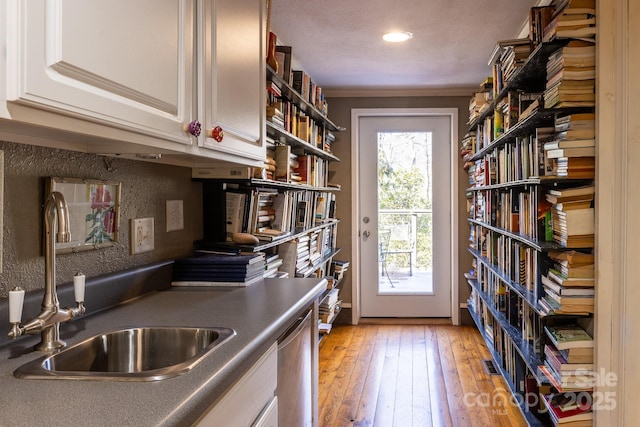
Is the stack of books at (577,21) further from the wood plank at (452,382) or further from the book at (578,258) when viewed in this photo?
the wood plank at (452,382)

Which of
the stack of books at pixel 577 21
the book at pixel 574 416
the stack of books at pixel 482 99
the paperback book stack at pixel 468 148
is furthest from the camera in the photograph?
the paperback book stack at pixel 468 148

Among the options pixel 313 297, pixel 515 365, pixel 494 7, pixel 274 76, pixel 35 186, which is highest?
pixel 494 7

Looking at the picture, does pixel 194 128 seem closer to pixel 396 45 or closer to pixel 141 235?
pixel 141 235

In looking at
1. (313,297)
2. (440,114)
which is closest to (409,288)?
(440,114)

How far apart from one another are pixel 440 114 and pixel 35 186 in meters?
4.13

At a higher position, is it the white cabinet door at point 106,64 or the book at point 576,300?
Result: the white cabinet door at point 106,64

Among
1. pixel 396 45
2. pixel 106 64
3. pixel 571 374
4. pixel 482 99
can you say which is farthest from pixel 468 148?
pixel 106 64

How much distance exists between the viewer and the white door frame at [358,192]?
193 inches

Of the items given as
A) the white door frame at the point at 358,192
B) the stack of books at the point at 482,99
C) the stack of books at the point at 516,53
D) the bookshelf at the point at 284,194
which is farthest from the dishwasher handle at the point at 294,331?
the white door frame at the point at 358,192

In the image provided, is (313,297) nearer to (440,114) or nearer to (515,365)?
(515,365)

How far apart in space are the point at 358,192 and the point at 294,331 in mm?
3454

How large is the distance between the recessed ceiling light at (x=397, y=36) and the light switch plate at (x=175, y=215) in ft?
6.23

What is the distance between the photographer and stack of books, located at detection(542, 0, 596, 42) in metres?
Answer: 1.96

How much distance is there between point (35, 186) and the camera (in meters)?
1.31
